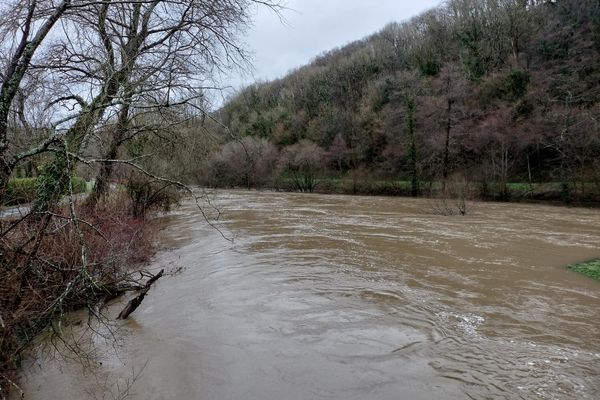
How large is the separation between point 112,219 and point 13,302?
6.11 metres

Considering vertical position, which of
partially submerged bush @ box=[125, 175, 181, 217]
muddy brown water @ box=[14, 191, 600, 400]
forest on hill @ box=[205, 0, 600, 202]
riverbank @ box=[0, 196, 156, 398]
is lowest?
muddy brown water @ box=[14, 191, 600, 400]

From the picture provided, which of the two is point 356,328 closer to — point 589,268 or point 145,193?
point 589,268

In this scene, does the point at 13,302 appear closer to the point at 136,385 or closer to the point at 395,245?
the point at 136,385

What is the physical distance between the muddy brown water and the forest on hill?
862cm

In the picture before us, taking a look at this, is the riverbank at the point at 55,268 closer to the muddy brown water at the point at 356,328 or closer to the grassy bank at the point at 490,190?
the muddy brown water at the point at 356,328

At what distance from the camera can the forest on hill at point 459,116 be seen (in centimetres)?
2678

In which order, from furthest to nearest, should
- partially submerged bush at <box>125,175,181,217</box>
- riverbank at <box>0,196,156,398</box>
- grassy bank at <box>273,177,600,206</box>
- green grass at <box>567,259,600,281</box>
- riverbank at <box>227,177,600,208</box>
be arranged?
grassy bank at <box>273,177,600,206</box>, riverbank at <box>227,177,600,208</box>, partially submerged bush at <box>125,175,181,217</box>, green grass at <box>567,259,600,281</box>, riverbank at <box>0,196,156,398</box>

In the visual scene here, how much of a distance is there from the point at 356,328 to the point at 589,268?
21.3ft

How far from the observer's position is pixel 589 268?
9.77 m

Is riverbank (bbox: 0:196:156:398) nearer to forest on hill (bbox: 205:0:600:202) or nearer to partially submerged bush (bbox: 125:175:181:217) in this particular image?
partially submerged bush (bbox: 125:175:181:217)

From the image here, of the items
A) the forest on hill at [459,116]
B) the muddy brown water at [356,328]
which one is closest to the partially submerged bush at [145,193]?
the muddy brown water at [356,328]

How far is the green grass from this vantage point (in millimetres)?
9334

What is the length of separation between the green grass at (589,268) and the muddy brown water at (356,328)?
392mm

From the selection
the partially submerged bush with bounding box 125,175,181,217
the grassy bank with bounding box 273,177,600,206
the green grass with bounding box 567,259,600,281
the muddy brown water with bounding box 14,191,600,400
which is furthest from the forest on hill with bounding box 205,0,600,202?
the green grass with bounding box 567,259,600,281
